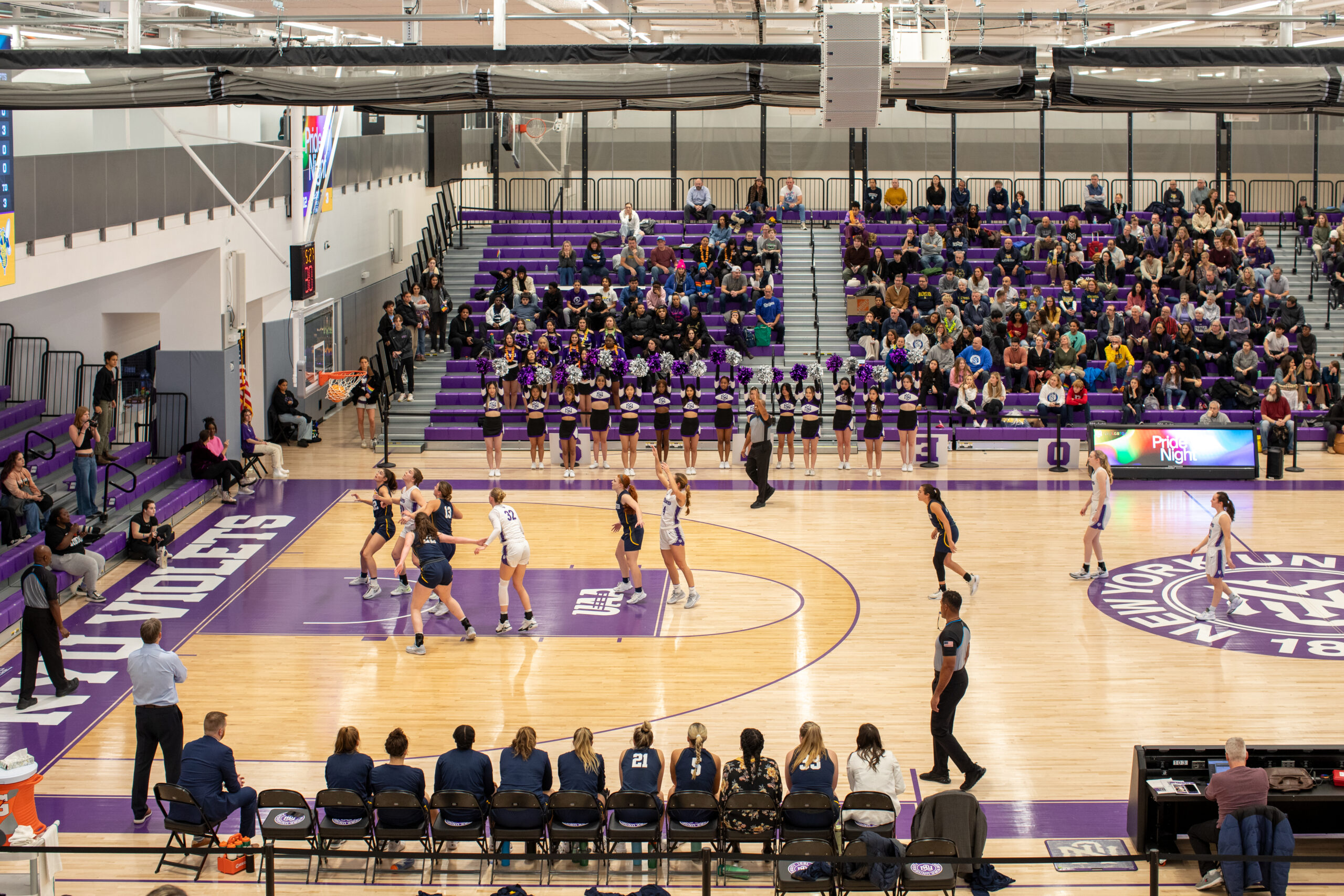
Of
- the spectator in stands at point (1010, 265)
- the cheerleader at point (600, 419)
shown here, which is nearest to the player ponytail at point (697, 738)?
the cheerleader at point (600, 419)

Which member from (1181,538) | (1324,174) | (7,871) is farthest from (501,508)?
(1324,174)

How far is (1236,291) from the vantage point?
28.8m

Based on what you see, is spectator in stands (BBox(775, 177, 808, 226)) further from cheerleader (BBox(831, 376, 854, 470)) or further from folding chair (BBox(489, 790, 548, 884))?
folding chair (BBox(489, 790, 548, 884))

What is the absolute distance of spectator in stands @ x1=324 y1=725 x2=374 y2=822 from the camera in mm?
9797

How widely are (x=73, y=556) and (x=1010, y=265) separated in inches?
825

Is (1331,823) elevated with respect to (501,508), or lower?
lower

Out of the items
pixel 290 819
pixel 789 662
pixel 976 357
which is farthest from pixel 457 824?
pixel 976 357

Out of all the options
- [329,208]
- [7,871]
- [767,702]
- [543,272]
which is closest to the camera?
[7,871]

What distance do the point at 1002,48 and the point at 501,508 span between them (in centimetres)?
705

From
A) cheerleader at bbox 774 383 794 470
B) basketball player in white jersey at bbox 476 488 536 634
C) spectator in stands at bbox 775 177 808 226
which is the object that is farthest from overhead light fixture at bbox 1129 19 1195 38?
basketball player in white jersey at bbox 476 488 536 634

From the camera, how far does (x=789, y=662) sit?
46.4 ft

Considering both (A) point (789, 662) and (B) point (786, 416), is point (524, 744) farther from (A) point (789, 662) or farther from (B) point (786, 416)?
(B) point (786, 416)

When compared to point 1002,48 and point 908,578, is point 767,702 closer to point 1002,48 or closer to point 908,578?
→ point 908,578

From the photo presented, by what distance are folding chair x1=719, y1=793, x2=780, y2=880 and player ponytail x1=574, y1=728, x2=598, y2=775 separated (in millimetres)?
977
